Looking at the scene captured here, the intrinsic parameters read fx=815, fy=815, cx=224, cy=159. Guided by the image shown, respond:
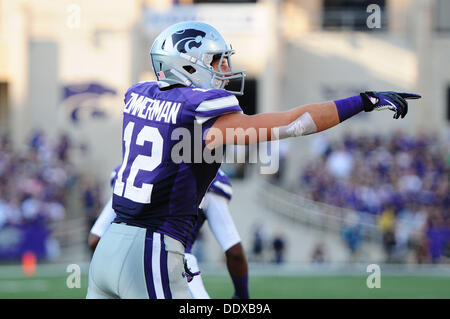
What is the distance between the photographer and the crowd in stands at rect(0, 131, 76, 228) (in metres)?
16.6

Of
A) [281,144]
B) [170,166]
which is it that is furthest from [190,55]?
[281,144]

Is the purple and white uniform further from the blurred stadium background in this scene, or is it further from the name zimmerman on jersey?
the blurred stadium background

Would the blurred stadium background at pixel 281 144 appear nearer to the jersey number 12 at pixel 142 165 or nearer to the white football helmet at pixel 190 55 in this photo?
the white football helmet at pixel 190 55

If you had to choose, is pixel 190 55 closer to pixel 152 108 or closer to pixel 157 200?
pixel 152 108

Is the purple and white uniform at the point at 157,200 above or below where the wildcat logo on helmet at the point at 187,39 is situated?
below

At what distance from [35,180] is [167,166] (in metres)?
14.3

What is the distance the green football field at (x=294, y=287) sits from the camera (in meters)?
10.8

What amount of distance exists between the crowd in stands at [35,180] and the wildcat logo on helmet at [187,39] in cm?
1302

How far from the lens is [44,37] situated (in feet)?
71.4

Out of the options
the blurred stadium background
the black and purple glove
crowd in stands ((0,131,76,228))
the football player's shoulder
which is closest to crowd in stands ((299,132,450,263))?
the blurred stadium background

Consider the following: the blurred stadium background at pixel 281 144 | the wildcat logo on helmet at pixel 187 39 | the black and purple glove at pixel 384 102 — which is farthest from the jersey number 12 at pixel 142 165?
the blurred stadium background at pixel 281 144

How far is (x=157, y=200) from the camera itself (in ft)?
12.0

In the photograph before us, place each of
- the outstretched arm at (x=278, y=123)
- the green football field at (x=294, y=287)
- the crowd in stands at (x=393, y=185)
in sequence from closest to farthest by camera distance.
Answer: the outstretched arm at (x=278, y=123)
the green football field at (x=294, y=287)
the crowd in stands at (x=393, y=185)
